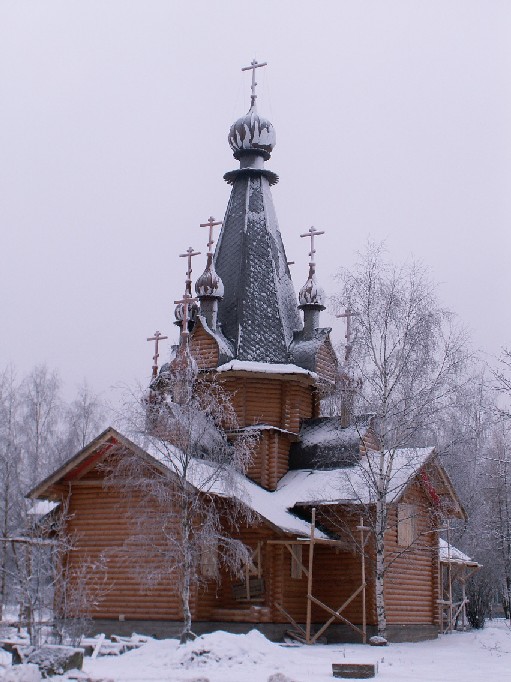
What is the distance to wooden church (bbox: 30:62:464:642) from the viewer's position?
17828 mm

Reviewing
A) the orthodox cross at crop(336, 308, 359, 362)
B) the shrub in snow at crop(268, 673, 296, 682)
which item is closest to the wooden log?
the shrub in snow at crop(268, 673, 296, 682)

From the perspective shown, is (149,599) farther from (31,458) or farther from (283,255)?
(31,458)

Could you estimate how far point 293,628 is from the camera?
60.3 feet

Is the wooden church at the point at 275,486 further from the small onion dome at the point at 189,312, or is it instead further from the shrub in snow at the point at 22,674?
the shrub in snow at the point at 22,674

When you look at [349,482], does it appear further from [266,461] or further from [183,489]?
[183,489]

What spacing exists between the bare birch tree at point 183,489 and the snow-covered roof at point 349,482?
6.04 ft

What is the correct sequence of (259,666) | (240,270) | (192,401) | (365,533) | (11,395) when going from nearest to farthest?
(259,666)
(192,401)
(365,533)
(240,270)
(11,395)

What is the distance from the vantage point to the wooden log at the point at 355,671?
1195 centimetres

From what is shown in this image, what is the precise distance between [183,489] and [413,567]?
310 inches

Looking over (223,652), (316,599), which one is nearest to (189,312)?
(316,599)

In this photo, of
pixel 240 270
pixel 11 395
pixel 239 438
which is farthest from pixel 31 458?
pixel 239 438

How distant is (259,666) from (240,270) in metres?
11.7

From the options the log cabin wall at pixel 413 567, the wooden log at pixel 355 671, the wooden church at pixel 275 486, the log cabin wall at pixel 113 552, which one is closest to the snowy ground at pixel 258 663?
the wooden log at pixel 355 671

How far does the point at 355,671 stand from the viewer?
12.0 metres
